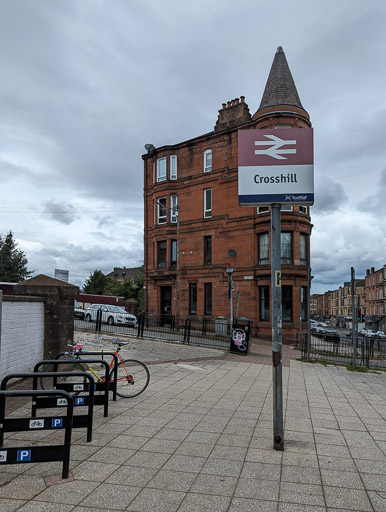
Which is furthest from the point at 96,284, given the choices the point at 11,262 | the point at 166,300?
the point at 166,300

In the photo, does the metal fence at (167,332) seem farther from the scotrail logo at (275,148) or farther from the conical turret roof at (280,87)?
the conical turret roof at (280,87)

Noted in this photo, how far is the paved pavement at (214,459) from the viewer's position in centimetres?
354

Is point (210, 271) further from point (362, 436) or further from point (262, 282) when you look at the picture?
point (362, 436)

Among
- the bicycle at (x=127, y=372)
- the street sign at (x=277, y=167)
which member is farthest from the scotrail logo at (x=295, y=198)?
the bicycle at (x=127, y=372)

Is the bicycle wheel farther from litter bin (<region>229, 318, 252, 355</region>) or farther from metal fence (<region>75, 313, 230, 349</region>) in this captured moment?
metal fence (<region>75, 313, 230, 349</region>)

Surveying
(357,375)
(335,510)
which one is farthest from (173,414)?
(357,375)

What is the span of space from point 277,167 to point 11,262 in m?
47.7

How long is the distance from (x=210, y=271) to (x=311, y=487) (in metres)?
23.4

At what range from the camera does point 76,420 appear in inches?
186

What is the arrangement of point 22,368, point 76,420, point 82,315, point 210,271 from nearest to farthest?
point 76,420 → point 22,368 → point 82,315 → point 210,271

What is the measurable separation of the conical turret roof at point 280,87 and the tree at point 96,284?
5323 cm

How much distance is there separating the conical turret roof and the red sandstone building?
0.07m

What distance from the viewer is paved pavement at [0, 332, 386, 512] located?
354cm

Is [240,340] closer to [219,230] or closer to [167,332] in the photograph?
[167,332]
